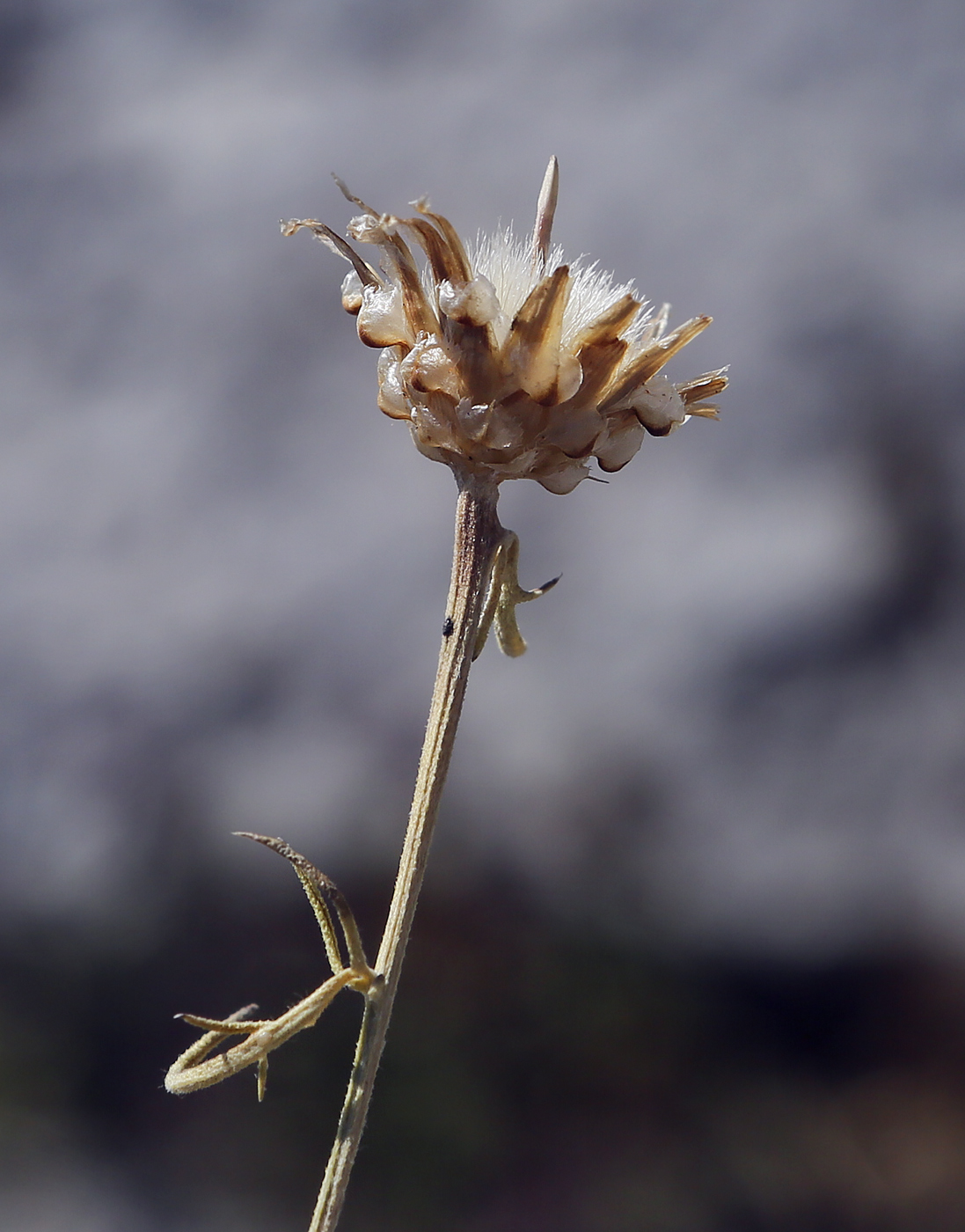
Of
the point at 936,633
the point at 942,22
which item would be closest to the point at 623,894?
the point at 936,633

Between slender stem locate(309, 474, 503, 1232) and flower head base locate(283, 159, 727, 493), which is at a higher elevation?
flower head base locate(283, 159, 727, 493)

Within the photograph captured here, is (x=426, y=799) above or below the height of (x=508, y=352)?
below

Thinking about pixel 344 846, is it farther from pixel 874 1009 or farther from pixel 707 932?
pixel 874 1009

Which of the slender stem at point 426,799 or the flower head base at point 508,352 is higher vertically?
the flower head base at point 508,352

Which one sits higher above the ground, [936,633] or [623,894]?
[936,633]
